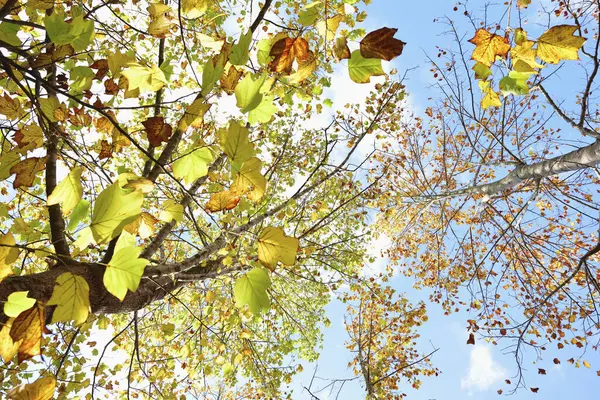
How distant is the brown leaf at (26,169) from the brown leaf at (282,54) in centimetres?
111

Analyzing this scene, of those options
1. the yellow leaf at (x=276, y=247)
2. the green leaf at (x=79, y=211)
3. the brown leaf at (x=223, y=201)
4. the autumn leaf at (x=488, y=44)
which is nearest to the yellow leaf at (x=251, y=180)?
the brown leaf at (x=223, y=201)

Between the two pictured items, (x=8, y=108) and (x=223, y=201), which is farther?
(x=8, y=108)

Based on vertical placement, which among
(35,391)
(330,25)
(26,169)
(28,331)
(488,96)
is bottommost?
(35,391)

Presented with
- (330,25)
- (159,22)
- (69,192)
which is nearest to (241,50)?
(330,25)

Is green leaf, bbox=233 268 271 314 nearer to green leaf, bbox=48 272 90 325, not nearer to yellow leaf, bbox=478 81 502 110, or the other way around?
green leaf, bbox=48 272 90 325

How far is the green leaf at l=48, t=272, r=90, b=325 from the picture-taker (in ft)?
2.66

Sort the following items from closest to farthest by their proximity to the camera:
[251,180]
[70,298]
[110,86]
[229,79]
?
1. [70,298]
2. [251,180]
3. [229,79]
4. [110,86]

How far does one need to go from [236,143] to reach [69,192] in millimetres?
520

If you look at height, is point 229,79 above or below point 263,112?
above

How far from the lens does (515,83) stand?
103cm

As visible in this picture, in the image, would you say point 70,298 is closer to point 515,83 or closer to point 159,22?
point 159,22

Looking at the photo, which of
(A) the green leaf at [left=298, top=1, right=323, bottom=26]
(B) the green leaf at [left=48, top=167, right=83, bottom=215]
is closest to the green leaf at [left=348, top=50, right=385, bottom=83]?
(A) the green leaf at [left=298, top=1, right=323, bottom=26]

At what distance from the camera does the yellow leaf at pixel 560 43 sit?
2.66 feet

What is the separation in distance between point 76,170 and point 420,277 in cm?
840
